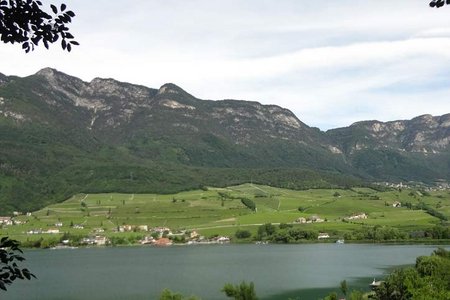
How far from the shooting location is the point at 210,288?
2562 inches

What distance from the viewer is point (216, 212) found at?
151250 millimetres

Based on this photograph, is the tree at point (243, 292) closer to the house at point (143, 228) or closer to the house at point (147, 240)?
the house at point (147, 240)

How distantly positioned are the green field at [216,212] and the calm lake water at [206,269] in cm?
1708

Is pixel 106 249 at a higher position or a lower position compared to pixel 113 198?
lower

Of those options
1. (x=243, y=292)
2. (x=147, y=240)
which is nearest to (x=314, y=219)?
(x=147, y=240)

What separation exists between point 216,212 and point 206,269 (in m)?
67.1

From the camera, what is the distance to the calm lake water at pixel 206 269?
65250 millimetres

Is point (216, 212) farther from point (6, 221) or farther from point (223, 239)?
point (6, 221)

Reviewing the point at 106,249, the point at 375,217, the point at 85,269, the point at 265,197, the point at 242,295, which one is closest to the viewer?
the point at 242,295

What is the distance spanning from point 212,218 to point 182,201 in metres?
21.2

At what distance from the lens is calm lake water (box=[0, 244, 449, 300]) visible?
214ft

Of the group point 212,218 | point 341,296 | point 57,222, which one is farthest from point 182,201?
point 341,296

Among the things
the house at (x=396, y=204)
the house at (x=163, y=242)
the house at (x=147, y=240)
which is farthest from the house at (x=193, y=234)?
the house at (x=396, y=204)

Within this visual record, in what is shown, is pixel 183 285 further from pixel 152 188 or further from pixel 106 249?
pixel 152 188
